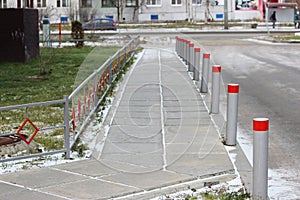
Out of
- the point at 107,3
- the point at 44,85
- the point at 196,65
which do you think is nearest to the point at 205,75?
the point at 196,65

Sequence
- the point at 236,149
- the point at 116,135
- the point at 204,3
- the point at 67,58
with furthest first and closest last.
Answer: the point at 204,3 < the point at 67,58 < the point at 116,135 < the point at 236,149

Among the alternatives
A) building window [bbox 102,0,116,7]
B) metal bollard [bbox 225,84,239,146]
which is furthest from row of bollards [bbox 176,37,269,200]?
building window [bbox 102,0,116,7]

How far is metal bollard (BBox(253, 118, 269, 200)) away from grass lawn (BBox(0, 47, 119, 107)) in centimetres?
859

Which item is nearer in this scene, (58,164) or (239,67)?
(58,164)

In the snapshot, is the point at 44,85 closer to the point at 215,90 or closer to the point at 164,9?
the point at 215,90

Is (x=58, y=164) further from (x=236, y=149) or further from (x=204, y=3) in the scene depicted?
(x=204, y=3)

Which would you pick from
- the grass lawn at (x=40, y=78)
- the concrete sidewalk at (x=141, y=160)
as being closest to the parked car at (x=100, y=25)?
the grass lawn at (x=40, y=78)

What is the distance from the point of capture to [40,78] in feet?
66.5

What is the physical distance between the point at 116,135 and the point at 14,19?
52.9 feet

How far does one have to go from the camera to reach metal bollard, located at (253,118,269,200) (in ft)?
23.5

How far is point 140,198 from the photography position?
7340mm

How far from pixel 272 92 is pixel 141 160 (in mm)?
8596

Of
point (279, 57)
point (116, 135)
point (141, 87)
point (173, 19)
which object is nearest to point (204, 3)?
point (173, 19)

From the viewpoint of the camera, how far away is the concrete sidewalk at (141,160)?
766cm
